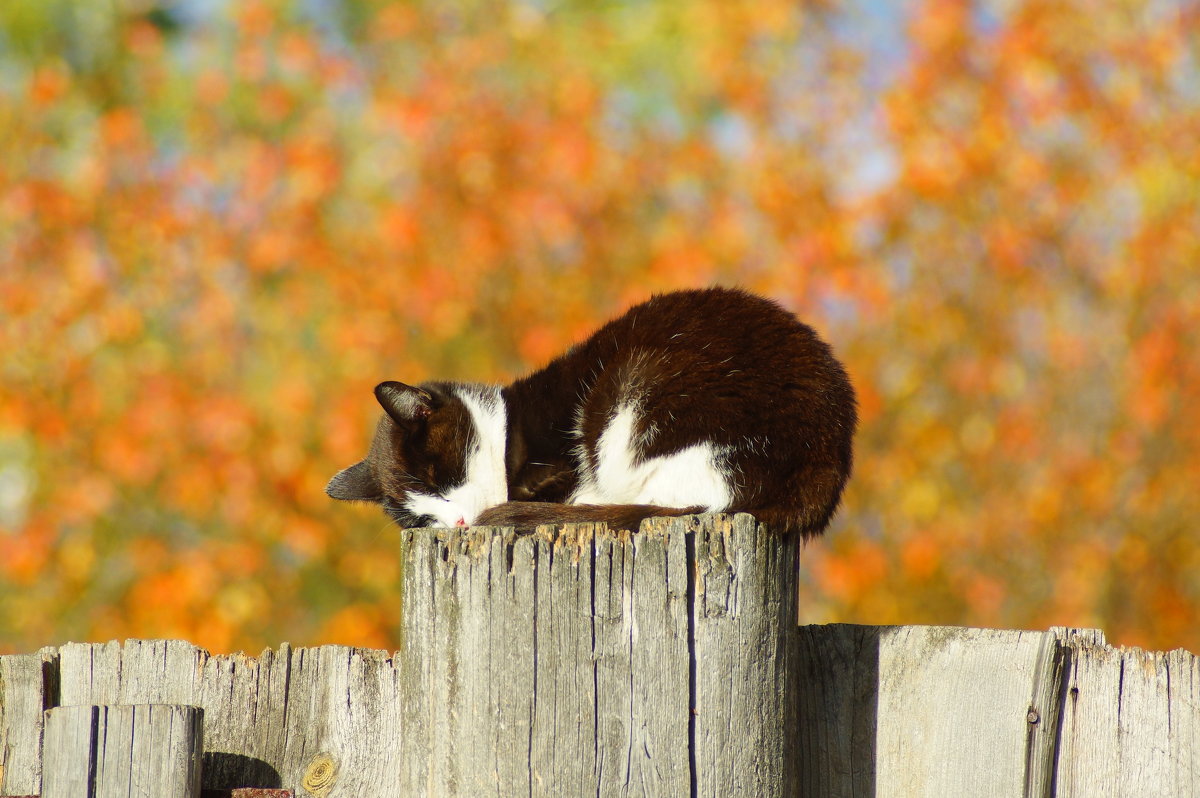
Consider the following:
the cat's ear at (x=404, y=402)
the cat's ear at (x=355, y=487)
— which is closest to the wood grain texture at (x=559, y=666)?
the cat's ear at (x=404, y=402)

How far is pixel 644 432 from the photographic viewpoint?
2.36 metres

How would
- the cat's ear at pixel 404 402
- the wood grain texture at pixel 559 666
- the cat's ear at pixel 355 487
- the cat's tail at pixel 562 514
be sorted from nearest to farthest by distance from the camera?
the wood grain texture at pixel 559 666 < the cat's tail at pixel 562 514 < the cat's ear at pixel 404 402 < the cat's ear at pixel 355 487

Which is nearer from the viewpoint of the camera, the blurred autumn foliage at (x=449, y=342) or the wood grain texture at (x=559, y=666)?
the wood grain texture at (x=559, y=666)

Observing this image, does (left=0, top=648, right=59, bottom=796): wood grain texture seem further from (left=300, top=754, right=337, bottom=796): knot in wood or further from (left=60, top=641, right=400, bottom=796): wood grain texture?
(left=300, top=754, right=337, bottom=796): knot in wood

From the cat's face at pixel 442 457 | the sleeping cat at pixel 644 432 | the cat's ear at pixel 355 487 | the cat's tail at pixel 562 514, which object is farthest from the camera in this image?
the cat's ear at pixel 355 487

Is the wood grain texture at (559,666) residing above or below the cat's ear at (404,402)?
below

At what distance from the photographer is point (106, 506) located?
5574 millimetres

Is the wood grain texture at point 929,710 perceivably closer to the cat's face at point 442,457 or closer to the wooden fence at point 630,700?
the wooden fence at point 630,700

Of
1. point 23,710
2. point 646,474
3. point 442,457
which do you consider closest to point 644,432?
point 646,474

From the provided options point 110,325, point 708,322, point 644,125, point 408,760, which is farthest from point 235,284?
point 408,760

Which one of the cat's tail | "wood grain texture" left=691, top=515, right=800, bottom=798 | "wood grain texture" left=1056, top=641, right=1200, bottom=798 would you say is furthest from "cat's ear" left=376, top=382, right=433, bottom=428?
"wood grain texture" left=1056, top=641, right=1200, bottom=798

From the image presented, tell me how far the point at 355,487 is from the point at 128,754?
1.31 m

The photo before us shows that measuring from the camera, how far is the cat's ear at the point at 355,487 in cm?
298

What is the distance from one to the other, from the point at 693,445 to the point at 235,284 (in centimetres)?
407
